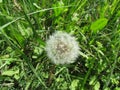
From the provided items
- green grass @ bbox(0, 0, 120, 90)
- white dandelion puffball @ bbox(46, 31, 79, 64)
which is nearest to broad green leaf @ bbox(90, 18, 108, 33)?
green grass @ bbox(0, 0, 120, 90)

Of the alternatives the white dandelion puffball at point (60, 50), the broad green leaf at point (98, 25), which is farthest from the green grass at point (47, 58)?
the white dandelion puffball at point (60, 50)

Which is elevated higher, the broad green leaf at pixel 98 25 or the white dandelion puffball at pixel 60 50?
the broad green leaf at pixel 98 25

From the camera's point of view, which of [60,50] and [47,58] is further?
[47,58]

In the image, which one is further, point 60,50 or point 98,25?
point 98,25

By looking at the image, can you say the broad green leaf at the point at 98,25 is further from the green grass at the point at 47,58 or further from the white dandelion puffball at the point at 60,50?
the white dandelion puffball at the point at 60,50

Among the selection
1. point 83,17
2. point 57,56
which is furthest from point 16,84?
point 83,17

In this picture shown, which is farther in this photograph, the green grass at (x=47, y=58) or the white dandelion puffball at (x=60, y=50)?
the green grass at (x=47, y=58)

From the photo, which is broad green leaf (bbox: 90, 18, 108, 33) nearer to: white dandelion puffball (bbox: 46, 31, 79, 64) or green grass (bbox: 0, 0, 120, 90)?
green grass (bbox: 0, 0, 120, 90)

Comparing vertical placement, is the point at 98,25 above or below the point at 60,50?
above
